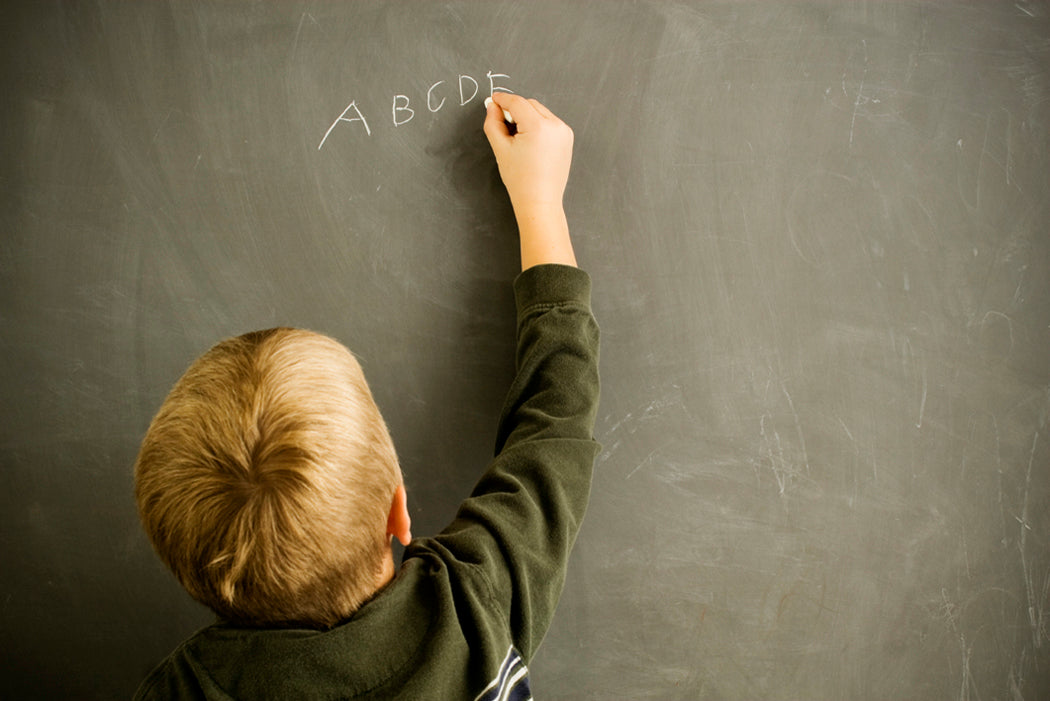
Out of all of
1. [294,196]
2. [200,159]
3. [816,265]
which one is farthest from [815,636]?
[200,159]

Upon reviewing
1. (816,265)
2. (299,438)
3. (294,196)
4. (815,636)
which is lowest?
(815,636)

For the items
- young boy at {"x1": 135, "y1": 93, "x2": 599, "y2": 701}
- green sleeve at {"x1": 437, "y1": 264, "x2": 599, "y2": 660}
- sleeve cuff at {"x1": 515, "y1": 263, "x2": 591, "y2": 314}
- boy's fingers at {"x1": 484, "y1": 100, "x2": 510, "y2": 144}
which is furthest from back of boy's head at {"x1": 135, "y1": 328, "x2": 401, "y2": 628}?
boy's fingers at {"x1": 484, "y1": 100, "x2": 510, "y2": 144}

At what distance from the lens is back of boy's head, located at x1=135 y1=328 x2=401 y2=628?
51 cm

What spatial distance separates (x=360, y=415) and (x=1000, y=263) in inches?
32.8

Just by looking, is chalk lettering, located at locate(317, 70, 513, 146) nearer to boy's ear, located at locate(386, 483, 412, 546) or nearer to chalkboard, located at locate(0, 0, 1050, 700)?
chalkboard, located at locate(0, 0, 1050, 700)

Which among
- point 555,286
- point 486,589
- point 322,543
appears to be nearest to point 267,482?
point 322,543

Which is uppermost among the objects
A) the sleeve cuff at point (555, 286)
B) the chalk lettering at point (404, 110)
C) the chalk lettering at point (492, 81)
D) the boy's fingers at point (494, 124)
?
the chalk lettering at point (492, 81)

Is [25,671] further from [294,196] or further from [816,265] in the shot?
[816,265]

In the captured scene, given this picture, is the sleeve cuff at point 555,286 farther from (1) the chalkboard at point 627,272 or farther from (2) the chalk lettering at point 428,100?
(2) the chalk lettering at point 428,100

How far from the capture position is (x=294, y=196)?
33.3 inches

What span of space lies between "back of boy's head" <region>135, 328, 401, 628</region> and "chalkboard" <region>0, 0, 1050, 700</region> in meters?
0.31

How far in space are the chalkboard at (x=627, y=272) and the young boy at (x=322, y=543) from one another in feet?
0.83

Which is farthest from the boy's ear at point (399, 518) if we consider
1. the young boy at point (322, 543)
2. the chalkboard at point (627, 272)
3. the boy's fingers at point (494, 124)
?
the boy's fingers at point (494, 124)

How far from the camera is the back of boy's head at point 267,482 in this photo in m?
0.51
